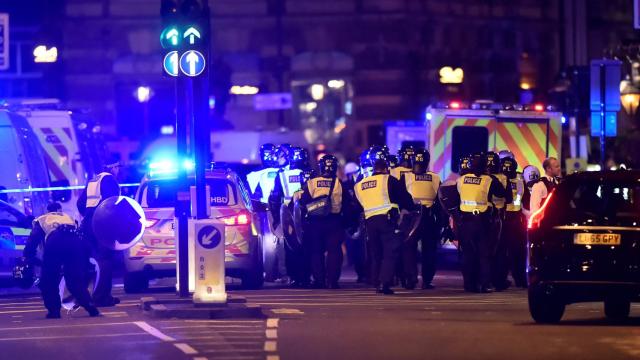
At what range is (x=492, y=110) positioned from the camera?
2750 cm

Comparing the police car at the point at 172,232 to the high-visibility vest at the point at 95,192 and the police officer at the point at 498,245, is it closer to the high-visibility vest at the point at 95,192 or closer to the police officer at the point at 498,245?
the high-visibility vest at the point at 95,192

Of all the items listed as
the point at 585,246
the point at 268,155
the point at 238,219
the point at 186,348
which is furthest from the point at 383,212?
the point at 186,348

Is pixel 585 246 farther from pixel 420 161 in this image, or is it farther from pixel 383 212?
pixel 420 161

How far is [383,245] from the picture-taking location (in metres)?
21.7

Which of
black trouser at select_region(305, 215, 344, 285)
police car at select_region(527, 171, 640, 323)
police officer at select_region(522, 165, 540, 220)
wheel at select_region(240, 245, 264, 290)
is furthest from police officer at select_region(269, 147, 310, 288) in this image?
police car at select_region(527, 171, 640, 323)

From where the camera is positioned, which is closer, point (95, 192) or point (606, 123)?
point (95, 192)

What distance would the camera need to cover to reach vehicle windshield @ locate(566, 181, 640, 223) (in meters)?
16.8

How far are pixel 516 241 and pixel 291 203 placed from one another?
9.24 feet

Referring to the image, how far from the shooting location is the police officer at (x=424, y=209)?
22688mm

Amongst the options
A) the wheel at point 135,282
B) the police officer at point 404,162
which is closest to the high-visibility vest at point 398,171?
the police officer at point 404,162

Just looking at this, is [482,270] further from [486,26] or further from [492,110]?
[486,26]

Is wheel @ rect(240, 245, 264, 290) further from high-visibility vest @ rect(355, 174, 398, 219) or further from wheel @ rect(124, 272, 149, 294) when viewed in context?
high-visibility vest @ rect(355, 174, 398, 219)

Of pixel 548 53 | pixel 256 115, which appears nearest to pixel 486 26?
pixel 548 53

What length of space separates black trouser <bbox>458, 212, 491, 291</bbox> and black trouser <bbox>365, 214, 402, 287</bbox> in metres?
0.80
